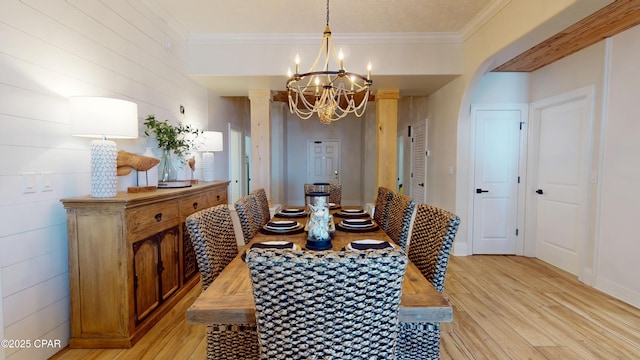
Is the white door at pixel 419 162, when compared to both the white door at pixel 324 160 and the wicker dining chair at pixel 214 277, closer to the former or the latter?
the white door at pixel 324 160

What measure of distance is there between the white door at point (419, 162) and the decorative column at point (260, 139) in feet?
8.88

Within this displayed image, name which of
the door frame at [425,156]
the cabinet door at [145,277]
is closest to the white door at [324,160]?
the door frame at [425,156]

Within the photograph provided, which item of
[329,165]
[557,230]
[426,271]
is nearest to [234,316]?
[426,271]

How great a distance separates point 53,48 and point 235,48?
2191 mm

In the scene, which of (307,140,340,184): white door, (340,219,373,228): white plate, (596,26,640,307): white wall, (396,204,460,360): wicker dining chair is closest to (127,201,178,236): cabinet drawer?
(340,219,373,228): white plate

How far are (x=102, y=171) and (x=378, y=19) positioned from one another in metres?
3.08

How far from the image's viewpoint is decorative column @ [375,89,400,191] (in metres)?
4.60

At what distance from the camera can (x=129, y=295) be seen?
6.88ft

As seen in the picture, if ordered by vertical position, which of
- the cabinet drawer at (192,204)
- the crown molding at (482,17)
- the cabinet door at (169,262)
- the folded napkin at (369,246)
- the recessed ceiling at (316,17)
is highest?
the recessed ceiling at (316,17)

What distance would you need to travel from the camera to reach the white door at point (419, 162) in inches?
210

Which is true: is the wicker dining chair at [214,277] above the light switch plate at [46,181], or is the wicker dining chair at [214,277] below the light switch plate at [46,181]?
below

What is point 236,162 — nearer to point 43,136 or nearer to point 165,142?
point 165,142

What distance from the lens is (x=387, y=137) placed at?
4613 millimetres

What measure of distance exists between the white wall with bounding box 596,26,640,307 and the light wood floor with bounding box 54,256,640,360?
256 mm
